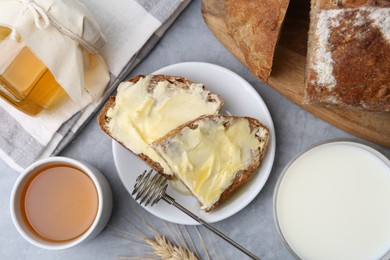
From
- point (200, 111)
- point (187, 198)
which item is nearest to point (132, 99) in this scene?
point (200, 111)

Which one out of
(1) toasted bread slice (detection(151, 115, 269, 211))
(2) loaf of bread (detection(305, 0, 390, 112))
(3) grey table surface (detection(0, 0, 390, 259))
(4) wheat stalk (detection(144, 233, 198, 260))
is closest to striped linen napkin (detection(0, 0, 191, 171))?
(3) grey table surface (detection(0, 0, 390, 259))

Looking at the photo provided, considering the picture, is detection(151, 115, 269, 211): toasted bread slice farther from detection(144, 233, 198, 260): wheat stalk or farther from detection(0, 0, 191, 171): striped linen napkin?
detection(0, 0, 191, 171): striped linen napkin

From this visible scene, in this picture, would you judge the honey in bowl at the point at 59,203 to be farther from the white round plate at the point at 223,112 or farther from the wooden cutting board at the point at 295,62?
the wooden cutting board at the point at 295,62

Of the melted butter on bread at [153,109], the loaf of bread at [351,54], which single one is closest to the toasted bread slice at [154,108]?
the melted butter on bread at [153,109]

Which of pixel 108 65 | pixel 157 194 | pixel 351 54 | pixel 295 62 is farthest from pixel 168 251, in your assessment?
pixel 351 54

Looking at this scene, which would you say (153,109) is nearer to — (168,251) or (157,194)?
(157,194)

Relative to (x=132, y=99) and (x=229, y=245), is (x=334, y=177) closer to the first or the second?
(x=229, y=245)
